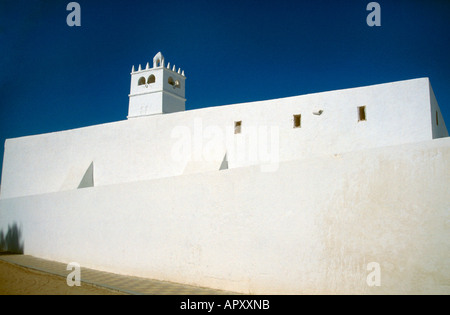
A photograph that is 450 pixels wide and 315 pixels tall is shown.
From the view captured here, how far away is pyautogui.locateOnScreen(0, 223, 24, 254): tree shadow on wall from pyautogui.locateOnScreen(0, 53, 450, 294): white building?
39 centimetres

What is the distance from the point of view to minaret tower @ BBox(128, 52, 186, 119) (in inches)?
845

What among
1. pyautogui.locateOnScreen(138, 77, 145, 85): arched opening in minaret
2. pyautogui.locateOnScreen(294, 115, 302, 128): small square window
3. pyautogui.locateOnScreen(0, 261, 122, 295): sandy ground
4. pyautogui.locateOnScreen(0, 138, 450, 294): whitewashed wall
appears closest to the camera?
pyautogui.locateOnScreen(0, 138, 450, 294): whitewashed wall

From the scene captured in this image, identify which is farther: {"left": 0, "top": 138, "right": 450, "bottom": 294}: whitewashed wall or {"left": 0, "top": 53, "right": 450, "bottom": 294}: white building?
{"left": 0, "top": 53, "right": 450, "bottom": 294}: white building

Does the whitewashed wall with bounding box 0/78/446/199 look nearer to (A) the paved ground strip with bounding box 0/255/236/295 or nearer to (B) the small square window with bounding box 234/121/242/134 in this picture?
(B) the small square window with bounding box 234/121/242/134

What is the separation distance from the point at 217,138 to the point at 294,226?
742 centimetres

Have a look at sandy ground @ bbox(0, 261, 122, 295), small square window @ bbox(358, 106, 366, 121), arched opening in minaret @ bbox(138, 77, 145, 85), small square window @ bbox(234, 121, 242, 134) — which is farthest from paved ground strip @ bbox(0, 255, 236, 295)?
arched opening in minaret @ bbox(138, 77, 145, 85)

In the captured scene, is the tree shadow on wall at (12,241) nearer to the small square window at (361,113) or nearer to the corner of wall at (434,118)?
the small square window at (361,113)

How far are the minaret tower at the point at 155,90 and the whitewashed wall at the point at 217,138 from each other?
4.62 metres

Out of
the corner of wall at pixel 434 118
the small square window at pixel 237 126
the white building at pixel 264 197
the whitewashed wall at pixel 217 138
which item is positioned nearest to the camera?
the white building at pixel 264 197

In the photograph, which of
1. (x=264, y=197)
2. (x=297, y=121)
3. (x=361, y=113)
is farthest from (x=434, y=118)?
(x=264, y=197)

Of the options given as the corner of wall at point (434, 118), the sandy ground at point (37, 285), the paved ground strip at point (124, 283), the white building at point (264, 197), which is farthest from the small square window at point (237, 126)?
the sandy ground at point (37, 285)

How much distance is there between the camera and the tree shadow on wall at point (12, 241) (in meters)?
14.1
